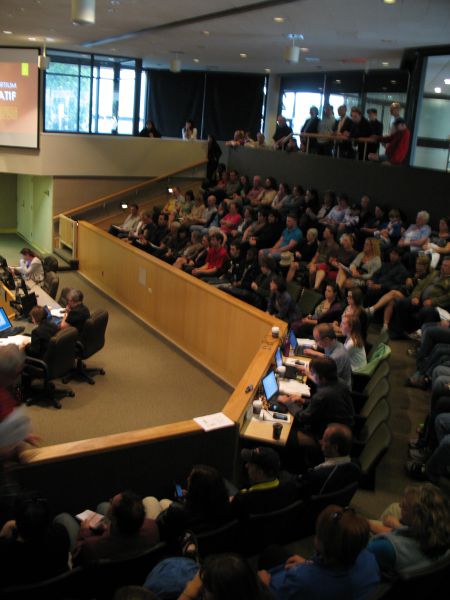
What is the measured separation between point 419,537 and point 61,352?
14.5 ft

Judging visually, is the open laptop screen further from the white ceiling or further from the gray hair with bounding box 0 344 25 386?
the white ceiling

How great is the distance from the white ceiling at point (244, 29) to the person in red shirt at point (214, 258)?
323cm

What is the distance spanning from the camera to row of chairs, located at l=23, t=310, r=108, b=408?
6453 mm

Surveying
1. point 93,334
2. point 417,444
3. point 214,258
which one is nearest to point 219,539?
point 417,444

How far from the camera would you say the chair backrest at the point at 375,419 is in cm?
456

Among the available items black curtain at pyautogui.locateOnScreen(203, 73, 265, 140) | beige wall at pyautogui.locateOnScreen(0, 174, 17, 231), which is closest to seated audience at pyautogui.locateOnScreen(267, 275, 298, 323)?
black curtain at pyautogui.locateOnScreen(203, 73, 265, 140)

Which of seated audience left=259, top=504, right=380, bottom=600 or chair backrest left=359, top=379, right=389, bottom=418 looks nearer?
seated audience left=259, top=504, right=380, bottom=600

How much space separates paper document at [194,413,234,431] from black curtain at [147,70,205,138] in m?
15.2

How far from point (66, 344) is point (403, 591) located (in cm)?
454

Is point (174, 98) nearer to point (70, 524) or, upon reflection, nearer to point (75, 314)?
point (75, 314)

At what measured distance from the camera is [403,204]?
970 cm

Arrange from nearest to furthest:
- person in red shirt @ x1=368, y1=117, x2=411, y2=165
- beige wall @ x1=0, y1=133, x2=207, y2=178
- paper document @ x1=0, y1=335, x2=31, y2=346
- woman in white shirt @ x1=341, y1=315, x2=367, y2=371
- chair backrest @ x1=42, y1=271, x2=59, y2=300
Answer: woman in white shirt @ x1=341, y1=315, x2=367, y2=371 < paper document @ x1=0, y1=335, x2=31, y2=346 < chair backrest @ x1=42, y1=271, x2=59, y2=300 < person in red shirt @ x1=368, y1=117, x2=411, y2=165 < beige wall @ x1=0, y1=133, x2=207, y2=178

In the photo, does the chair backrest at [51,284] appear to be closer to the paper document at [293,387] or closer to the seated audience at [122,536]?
the paper document at [293,387]

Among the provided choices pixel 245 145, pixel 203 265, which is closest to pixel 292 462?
pixel 203 265
